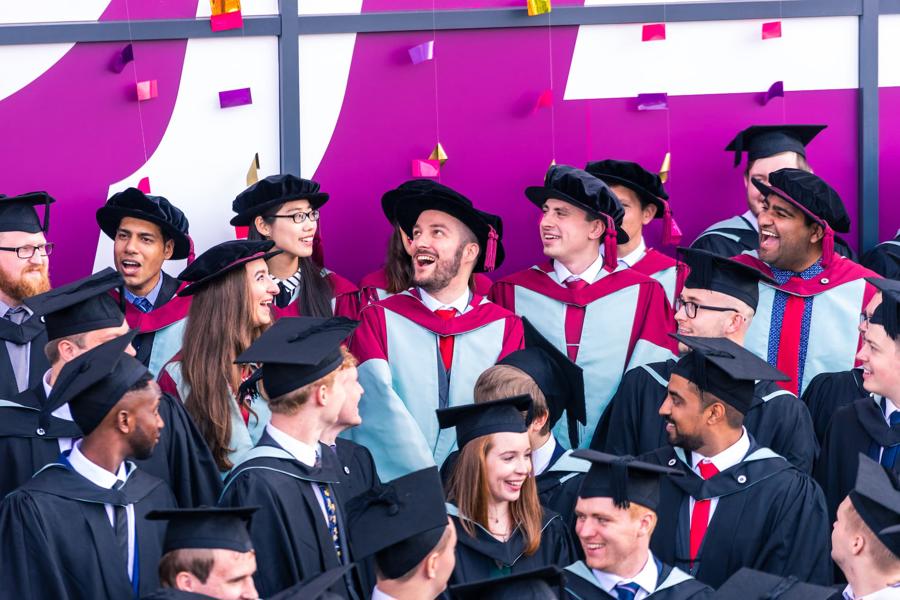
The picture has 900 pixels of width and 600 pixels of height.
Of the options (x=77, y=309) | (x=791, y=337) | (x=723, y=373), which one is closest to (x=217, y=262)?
(x=77, y=309)

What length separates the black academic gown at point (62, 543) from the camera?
507cm

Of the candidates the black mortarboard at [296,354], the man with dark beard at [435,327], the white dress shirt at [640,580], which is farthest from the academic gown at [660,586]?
the man with dark beard at [435,327]

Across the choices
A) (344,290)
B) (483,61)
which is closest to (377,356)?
(344,290)

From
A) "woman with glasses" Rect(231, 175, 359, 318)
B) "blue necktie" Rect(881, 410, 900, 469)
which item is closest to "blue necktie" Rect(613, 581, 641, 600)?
"blue necktie" Rect(881, 410, 900, 469)

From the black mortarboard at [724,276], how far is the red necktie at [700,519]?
106cm

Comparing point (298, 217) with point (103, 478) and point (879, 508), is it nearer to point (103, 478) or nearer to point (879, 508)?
point (103, 478)

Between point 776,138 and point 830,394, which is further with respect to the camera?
point 776,138

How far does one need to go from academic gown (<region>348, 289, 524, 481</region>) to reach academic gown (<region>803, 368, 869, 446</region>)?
1.32m

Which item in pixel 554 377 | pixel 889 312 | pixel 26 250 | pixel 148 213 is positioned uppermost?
pixel 148 213

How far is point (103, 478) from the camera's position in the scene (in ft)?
17.0

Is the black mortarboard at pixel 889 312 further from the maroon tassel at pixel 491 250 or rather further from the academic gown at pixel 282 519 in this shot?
the academic gown at pixel 282 519

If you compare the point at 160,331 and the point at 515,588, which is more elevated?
the point at 160,331

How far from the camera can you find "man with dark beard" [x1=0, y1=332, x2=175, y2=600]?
5.08m

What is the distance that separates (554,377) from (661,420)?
1.63 feet
